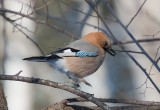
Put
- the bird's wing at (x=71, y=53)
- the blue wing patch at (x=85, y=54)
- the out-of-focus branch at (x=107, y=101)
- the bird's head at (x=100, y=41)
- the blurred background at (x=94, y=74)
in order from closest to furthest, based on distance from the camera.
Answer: the out-of-focus branch at (x=107, y=101) < the bird's wing at (x=71, y=53) < the blue wing patch at (x=85, y=54) < the bird's head at (x=100, y=41) < the blurred background at (x=94, y=74)

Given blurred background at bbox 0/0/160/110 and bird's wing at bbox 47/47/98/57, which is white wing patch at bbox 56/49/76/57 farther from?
blurred background at bbox 0/0/160/110

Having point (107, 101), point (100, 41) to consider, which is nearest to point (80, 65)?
point (100, 41)

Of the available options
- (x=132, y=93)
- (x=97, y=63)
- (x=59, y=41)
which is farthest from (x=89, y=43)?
(x=59, y=41)

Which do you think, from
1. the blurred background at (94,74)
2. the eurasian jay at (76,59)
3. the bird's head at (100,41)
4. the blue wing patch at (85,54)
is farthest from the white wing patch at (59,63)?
the blurred background at (94,74)

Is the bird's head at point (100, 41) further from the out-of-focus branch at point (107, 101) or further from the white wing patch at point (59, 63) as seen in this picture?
the out-of-focus branch at point (107, 101)

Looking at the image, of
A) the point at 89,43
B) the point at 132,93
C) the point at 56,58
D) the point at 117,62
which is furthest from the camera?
the point at 117,62

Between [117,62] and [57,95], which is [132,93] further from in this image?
[57,95]

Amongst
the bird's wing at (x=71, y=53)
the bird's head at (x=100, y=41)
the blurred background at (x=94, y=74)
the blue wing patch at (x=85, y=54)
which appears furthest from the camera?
the blurred background at (x=94, y=74)

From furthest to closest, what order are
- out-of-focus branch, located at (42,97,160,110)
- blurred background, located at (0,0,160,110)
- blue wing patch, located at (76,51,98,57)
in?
blurred background, located at (0,0,160,110) < blue wing patch, located at (76,51,98,57) < out-of-focus branch, located at (42,97,160,110)

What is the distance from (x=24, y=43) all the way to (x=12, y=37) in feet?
1.37

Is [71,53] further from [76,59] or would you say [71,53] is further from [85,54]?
[85,54]

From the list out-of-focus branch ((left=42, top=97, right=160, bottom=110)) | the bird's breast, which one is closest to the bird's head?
the bird's breast

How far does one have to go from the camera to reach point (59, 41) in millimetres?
10586

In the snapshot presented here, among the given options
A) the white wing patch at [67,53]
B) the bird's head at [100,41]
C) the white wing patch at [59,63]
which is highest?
the bird's head at [100,41]
